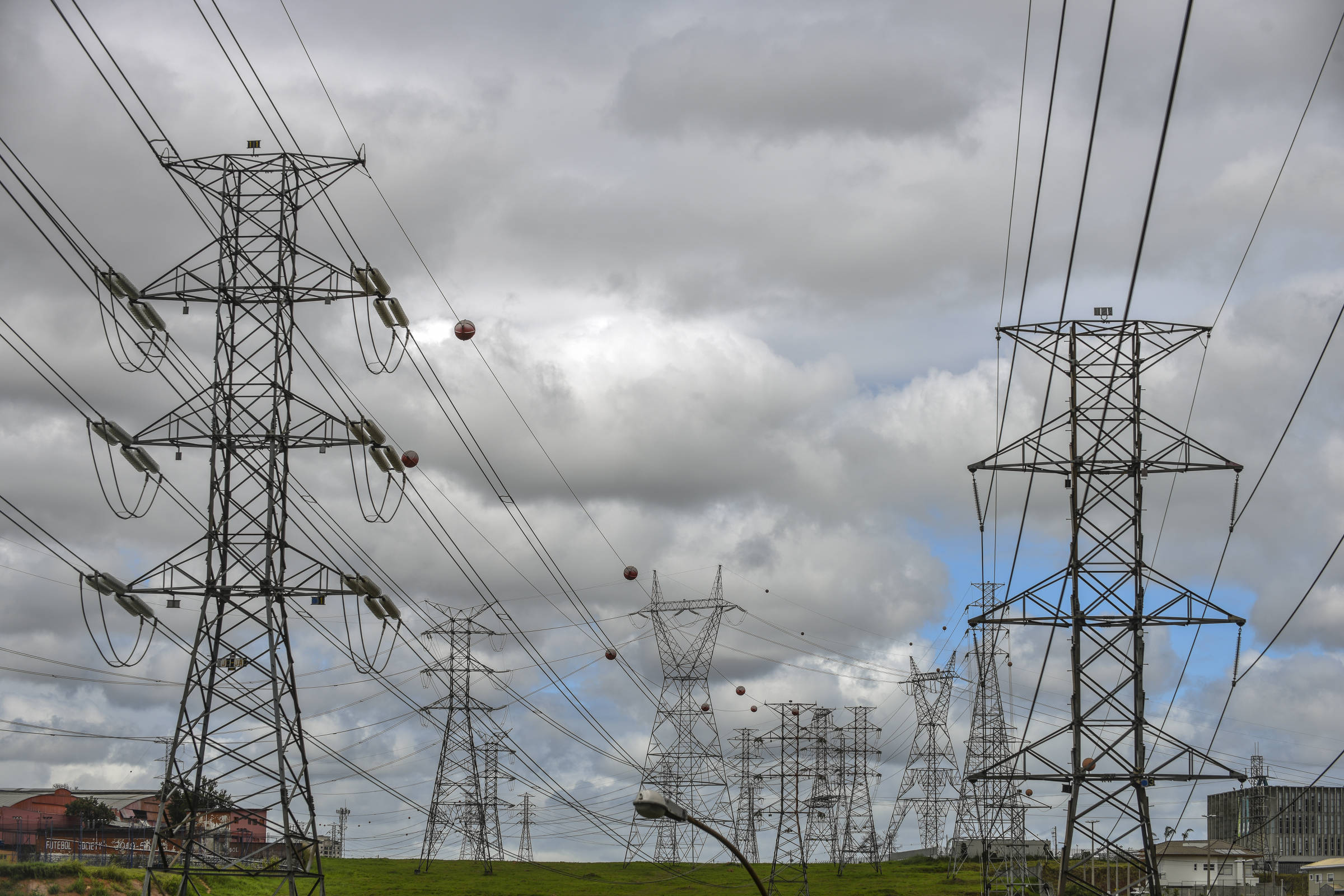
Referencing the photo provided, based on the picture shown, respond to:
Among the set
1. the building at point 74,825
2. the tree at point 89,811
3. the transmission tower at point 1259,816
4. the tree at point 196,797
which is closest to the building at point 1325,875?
the transmission tower at point 1259,816

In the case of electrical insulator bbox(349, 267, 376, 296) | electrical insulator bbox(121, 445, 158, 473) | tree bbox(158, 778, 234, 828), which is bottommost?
tree bbox(158, 778, 234, 828)

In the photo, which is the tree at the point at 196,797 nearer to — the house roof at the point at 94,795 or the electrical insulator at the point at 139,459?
the electrical insulator at the point at 139,459

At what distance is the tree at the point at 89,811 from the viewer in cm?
13125

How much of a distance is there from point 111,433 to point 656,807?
17.9 meters

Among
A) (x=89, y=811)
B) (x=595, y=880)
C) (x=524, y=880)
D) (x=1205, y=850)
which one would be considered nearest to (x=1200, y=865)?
(x=1205, y=850)

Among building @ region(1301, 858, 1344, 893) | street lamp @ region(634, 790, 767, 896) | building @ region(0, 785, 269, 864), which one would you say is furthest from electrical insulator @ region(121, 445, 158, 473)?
building @ region(1301, 858, 1344, 893)

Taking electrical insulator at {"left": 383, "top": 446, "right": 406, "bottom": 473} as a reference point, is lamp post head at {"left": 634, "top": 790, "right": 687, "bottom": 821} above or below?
below

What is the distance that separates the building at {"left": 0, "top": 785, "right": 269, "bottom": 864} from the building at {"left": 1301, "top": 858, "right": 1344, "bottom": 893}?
285 ft

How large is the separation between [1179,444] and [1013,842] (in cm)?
4068

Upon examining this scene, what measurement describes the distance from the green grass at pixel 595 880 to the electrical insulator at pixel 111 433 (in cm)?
4968

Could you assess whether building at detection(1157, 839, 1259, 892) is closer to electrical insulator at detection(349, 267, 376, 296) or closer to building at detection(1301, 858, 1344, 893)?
building at detection(1301, 858, 1344, 893)

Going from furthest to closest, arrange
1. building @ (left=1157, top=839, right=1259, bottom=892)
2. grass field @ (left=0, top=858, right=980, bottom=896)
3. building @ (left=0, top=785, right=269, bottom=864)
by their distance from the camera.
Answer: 1. building @ (left=1157, top=839, right=1259, bottom=892)
2. building @ (left=0, top=785, right=269, bottom=864)
3. grass field @ (left=0, top=858, right=980, bottom=896)

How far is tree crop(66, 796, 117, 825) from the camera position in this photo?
131 m

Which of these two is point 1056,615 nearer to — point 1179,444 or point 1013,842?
point 1179,444
